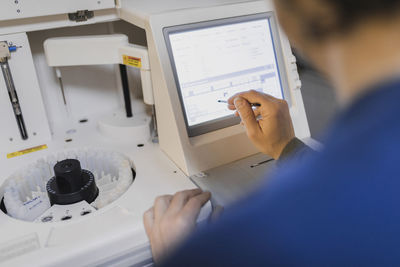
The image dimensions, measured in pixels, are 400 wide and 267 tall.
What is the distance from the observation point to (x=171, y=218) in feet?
2.55

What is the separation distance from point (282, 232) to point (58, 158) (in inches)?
36.3

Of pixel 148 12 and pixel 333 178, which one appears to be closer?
pixel 333 178

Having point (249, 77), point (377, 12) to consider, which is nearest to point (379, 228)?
point (377, 12)

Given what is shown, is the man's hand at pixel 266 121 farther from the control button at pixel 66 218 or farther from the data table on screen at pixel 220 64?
the control button at pixel 66 218

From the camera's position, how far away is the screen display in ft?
3.39

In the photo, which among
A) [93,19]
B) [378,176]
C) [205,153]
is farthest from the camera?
[93,19]

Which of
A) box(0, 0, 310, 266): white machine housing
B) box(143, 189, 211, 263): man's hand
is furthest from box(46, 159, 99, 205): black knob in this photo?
box(143, 189, 211, 263): man's hand

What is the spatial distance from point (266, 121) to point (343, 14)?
64 centimetres

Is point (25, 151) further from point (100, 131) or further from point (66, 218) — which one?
point (66, 218)

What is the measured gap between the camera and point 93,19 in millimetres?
1165

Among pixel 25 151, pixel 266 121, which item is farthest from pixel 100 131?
pixel 266 121

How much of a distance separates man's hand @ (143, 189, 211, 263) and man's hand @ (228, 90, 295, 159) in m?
0.21

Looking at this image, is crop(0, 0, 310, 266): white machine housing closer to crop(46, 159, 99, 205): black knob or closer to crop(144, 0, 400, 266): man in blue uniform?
crop(46, 159, 99, 205): black knob

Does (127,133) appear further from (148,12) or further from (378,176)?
(378,176)
